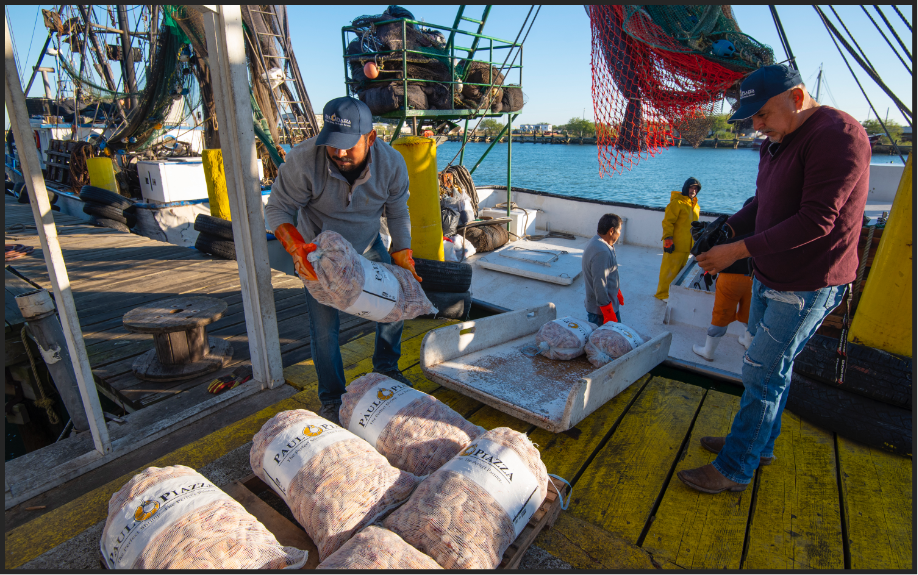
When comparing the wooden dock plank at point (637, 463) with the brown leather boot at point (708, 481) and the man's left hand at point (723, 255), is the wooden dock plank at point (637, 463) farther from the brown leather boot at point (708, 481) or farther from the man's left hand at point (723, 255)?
the man's left hand at point (723, 255)

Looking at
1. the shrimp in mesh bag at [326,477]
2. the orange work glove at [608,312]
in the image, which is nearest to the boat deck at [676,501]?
the shrimp in mesh bag at [326,477]

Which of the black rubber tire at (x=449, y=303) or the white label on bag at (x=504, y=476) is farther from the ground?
the white label on bag at (x=504, y=476)

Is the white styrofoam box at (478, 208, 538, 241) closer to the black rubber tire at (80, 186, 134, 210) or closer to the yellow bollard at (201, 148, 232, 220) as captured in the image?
the yellow bollard at (201, 148, 232, 220)

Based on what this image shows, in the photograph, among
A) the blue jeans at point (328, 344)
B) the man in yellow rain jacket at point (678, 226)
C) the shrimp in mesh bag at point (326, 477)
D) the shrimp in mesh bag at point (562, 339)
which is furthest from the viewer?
the man in yellow rain jacket at point (678, 226)

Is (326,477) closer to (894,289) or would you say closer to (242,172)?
(242,172)

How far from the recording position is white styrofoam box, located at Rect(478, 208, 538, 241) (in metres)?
11.0

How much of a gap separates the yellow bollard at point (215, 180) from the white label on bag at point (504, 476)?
899 centimetres

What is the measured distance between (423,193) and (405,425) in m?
3.53

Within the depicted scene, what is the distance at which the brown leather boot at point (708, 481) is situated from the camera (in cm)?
243

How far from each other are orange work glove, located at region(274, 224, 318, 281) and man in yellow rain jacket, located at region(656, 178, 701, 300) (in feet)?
18.9

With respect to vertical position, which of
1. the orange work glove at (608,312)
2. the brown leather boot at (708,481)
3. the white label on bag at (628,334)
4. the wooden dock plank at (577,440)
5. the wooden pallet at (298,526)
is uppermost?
the white label on bag at (628,334)

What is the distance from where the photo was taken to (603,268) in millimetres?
4527

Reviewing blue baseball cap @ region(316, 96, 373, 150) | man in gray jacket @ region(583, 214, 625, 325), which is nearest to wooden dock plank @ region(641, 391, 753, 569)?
man in gray jacket @ region(583, 214, 625, 325)

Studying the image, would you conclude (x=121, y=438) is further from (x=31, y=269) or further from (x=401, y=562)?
(x=31, y=269)
